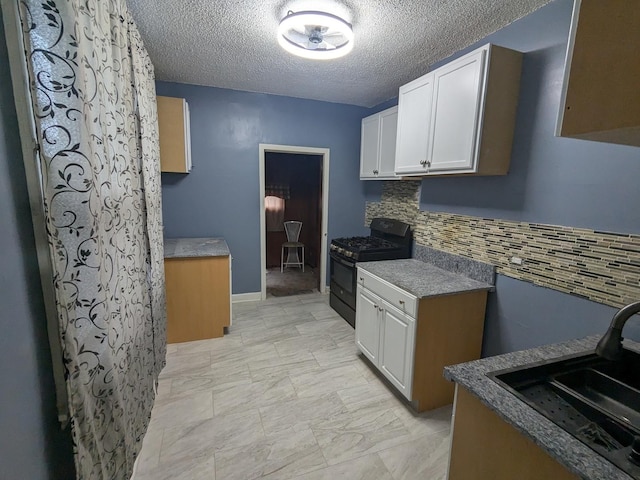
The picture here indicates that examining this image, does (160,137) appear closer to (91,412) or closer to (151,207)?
(151,207)

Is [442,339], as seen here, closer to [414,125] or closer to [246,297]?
[414,125]

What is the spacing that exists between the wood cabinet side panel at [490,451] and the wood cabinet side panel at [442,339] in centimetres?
88

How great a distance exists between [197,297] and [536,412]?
2.74 meters

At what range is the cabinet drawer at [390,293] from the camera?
6.27ft

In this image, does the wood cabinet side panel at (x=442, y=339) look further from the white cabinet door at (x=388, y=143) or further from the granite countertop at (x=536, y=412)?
the white cabinet door at (x=388, y=143)

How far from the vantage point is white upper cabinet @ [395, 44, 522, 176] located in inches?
70.6

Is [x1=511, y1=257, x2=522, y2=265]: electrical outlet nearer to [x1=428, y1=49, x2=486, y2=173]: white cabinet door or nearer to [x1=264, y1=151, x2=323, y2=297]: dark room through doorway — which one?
[x1=428, y1=49, x2=486, y2=173]: white cabinet door

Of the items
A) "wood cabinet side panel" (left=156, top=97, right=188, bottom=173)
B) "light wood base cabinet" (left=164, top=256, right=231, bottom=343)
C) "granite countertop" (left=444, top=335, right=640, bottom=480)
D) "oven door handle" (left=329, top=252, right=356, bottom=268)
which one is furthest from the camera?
"oven door handle" (left=329, top=252, right=356, bottom=268)

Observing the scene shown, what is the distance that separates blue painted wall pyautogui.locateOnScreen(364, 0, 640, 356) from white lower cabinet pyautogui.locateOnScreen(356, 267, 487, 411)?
0.19m

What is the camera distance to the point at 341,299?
3.49 m

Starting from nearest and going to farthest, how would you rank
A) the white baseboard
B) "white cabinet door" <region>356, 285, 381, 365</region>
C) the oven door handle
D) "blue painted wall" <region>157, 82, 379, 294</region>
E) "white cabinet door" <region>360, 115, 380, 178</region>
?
"white cabinet door" <region>356, 285, 381, 365</region>, the oven door handle, "blue painted wall" <region>157, 82, 379, 294</region>, "white cabinet door" <region>360, 115, 380, 178</region>, the white baseboard

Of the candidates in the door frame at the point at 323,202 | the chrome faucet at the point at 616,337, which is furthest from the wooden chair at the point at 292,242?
the chrome faucet at the point at 616,337

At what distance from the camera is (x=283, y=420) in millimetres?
1954

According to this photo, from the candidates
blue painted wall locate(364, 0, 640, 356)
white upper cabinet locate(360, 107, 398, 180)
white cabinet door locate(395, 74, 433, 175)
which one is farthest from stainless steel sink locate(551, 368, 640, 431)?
white upper cabinet locate(360, 107, 398, 180)
